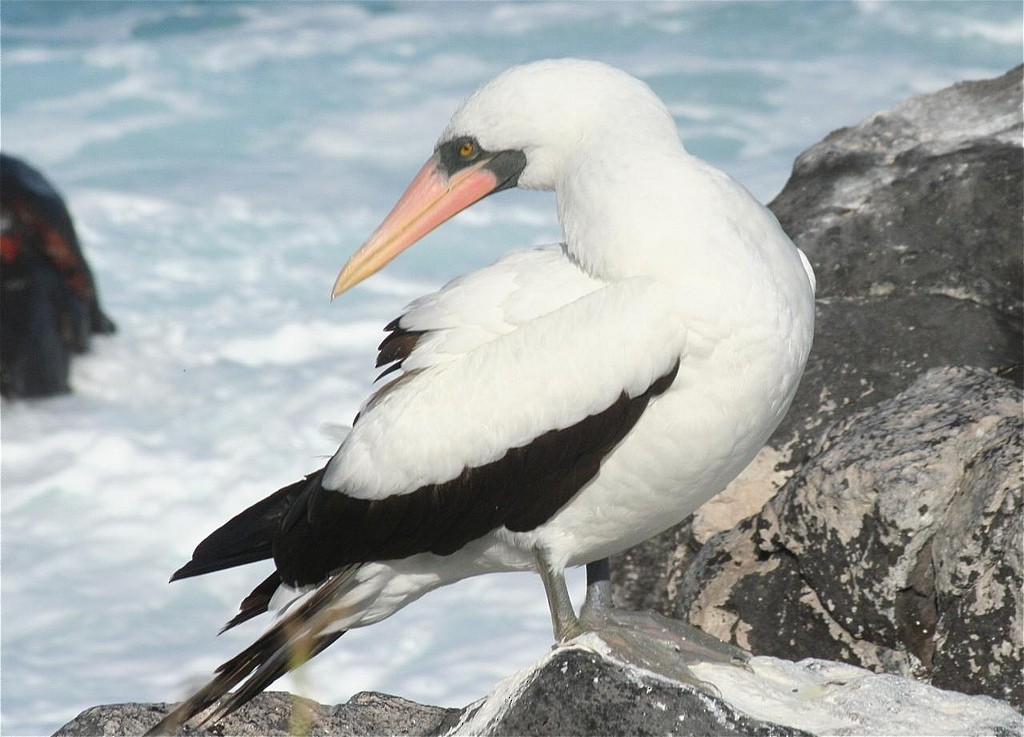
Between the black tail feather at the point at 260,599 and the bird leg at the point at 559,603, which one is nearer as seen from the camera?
the bird leg at the point at 559,603

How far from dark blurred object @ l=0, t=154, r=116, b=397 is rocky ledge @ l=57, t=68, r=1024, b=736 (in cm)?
569

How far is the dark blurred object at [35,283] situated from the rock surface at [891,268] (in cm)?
565

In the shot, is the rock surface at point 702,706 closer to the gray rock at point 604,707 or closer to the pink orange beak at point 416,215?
the gray rock at point 604,707

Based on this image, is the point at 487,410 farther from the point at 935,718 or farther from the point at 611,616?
the point at 935,718

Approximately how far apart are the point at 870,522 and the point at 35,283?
7248 millimetres

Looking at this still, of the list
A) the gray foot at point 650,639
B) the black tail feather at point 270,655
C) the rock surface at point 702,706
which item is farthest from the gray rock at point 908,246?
the black tail feather at point 270,655

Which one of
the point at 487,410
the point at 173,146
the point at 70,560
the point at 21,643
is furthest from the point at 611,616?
the point at 173,146

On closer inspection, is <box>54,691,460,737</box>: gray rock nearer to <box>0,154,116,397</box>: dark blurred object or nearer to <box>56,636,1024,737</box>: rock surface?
<box>56,636,1024,737</box>: rock surface

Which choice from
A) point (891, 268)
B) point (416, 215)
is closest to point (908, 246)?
point (891, 268)

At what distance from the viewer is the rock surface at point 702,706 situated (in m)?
3.32

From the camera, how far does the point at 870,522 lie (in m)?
4.41

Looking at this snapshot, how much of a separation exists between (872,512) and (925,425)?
0.33 m

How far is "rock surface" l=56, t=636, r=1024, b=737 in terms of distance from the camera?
10.9ft

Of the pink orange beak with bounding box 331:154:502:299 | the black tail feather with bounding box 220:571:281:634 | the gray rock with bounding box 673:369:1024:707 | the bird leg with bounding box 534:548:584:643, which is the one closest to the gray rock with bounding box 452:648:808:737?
the bird leg with bounding box 534:548:584:643
